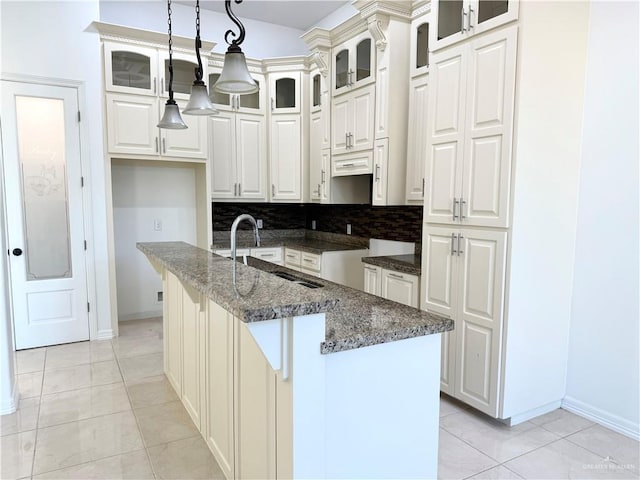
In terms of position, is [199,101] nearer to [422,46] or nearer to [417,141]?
[417,141]

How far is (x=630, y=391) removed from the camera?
2441mm

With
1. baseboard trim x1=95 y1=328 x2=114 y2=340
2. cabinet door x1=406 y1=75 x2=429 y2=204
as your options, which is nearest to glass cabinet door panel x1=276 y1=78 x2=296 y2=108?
cabinet door x1=406 y1=75 x2=429 y2=204

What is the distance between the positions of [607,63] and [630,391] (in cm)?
196

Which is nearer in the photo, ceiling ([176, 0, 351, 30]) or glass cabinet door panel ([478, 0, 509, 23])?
glass cabinet door panel ([478, 0, 509, 23])

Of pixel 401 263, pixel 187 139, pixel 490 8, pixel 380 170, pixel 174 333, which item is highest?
pixel 490 8

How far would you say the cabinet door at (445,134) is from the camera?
2615mm

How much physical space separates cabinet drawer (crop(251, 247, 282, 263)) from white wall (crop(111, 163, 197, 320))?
793 millimetres

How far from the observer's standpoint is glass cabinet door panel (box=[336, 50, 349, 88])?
399 cm

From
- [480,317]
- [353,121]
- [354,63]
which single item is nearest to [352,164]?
[353,121]

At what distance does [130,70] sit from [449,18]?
299 centimetres

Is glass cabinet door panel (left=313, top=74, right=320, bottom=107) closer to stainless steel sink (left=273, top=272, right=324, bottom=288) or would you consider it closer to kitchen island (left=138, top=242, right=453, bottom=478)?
stainless steel sink (left=273, top=272, right=324, bottom=288)

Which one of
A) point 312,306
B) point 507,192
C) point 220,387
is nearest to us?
point 312,306

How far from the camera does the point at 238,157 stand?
4672 millimetres

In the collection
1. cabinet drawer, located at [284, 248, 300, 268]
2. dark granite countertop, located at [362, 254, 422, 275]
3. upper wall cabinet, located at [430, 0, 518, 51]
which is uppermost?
upper wall cabinet, located at [430, 0, 518, 51]
